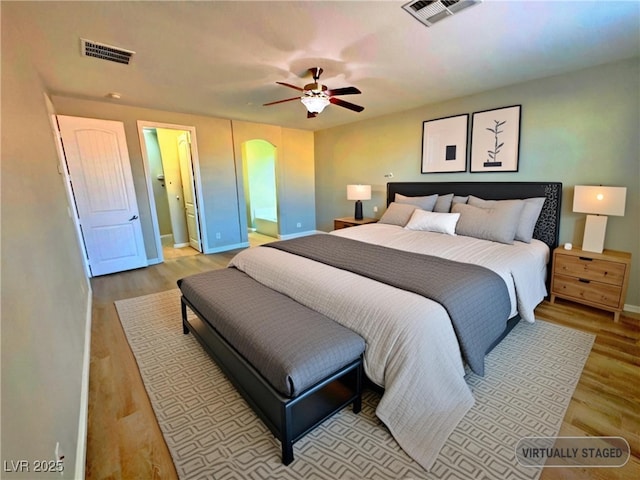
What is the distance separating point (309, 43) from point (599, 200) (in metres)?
3.06

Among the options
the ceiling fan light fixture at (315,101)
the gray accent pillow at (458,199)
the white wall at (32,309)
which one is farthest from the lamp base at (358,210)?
the white wall at (32,309)

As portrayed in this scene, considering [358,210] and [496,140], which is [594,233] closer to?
[496,140]

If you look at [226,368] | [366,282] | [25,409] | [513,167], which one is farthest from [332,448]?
[513,167]

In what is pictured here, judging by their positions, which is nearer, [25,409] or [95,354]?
[25,409]

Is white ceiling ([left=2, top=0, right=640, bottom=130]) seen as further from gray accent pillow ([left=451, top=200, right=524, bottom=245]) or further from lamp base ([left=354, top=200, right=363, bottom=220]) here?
lamp base ([left=354, top=200, right=363, bottom=220])

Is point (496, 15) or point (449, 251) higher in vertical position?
point (496, 15)

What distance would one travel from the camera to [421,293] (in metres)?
1.78

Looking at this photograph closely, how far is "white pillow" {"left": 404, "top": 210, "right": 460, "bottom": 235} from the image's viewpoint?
340 centimetres

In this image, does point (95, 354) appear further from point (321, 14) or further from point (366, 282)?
point (321, 14)

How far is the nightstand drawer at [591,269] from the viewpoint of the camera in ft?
8.49

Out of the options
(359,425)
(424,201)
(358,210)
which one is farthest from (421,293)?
(358,210)

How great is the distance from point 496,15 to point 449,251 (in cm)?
185

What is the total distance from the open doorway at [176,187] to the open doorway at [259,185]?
1636 millimetres

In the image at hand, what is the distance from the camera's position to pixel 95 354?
7.71ft
